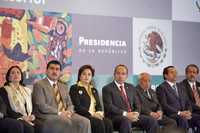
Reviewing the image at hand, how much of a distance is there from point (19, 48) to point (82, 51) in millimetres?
1018

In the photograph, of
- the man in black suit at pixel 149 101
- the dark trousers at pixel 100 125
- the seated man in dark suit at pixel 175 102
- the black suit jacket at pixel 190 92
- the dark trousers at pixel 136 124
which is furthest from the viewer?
the black suit jacket at pixel 190 92

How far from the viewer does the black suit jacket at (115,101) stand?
5.63 meters

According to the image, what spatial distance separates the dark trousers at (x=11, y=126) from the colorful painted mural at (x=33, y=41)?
86cm

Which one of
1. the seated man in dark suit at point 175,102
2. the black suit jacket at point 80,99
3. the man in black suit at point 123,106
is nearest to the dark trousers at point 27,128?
the black suit jacket at point 80,99

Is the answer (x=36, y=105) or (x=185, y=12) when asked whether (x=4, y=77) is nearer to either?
(x=36, y=105)

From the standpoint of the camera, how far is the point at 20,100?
5.12 meters

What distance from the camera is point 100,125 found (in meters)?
5.29

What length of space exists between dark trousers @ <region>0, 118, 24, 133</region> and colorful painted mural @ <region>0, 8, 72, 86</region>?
864mm

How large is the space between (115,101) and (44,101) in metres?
1.09

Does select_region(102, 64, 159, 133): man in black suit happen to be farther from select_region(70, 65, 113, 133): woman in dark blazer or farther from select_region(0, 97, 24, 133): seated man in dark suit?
select_region(0, 97, 24, 133): seated man in dark suit

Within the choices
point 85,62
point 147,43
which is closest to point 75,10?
point 85,62

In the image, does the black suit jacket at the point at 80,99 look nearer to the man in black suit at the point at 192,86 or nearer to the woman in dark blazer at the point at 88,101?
the woman in dark blazer at the point at 88,101

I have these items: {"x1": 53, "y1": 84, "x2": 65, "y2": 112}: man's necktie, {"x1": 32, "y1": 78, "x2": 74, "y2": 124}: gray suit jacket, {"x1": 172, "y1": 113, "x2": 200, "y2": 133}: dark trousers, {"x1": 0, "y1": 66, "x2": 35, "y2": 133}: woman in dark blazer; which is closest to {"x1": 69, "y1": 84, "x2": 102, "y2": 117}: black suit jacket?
{"x1": 32, "y1": 78, "x2": 74, "y2": 124}: gray suit jacket

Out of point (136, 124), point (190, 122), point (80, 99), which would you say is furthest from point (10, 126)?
point (190, 122)
